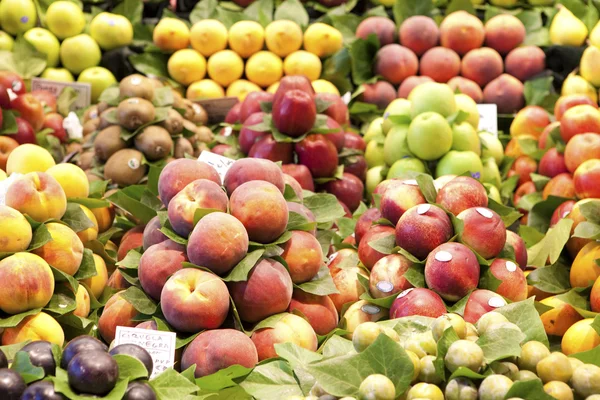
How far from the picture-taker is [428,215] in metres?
2.23

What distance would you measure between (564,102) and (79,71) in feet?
8.89

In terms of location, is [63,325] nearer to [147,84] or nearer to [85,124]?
[147,84]

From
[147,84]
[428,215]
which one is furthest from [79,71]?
[428,215]

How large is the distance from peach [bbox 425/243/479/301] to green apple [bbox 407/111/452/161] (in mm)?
1141

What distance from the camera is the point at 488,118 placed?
391 centimetres

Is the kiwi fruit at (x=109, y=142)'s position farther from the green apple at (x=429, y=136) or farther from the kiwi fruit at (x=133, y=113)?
the green apple at (x=429, y=136)

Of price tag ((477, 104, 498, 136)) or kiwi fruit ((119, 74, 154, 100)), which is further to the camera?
price tag ((477, 104, 498, 136))

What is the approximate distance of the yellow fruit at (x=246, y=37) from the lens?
428 cm

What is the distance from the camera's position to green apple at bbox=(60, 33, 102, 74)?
437 cm

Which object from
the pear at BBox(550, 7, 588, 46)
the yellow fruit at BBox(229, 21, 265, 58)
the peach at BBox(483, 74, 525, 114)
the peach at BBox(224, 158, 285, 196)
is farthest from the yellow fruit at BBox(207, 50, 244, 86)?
the peach at BBox(224, 158, 285, 196)

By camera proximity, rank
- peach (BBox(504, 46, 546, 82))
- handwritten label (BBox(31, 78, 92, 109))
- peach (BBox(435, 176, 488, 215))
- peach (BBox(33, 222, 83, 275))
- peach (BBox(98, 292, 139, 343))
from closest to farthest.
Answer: peach (BBox(98, 292, 139, 343))
peach (BBox(33, 222, 83, 275))
peach (BBox(435, 176, 488, 215))
handwritten label (BBox(31, 78, 92, 109))
peach (BBox(504, 46, 546, 82))

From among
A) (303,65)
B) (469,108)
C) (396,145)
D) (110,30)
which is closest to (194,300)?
(396,145)

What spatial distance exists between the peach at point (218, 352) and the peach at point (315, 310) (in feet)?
0.83

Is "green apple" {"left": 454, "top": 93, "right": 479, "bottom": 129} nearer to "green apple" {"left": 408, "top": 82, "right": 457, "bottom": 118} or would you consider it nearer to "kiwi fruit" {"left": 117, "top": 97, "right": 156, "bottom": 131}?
"green apple" {"left": 408, "top": 82, "right": 457, "bottom": 118}
